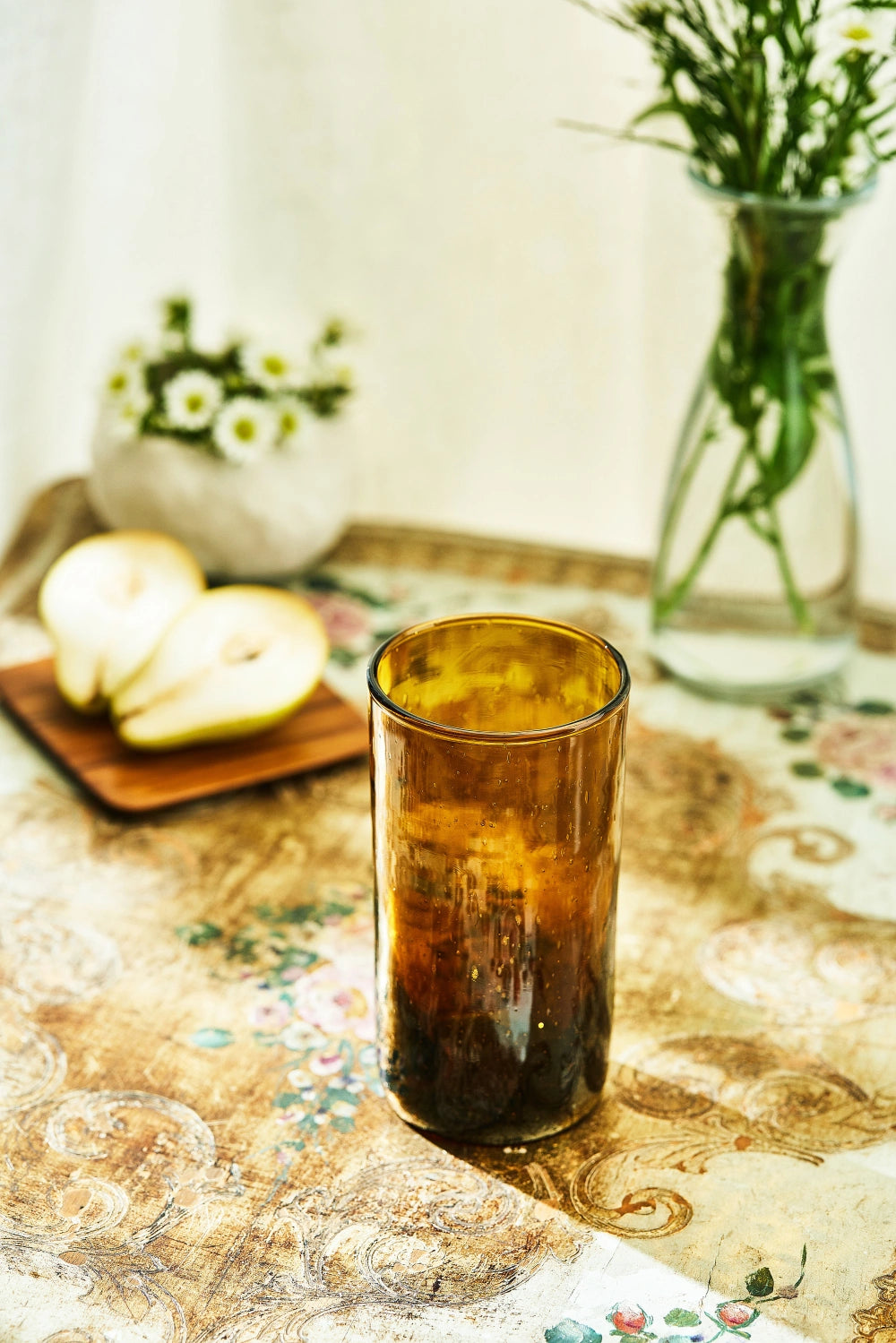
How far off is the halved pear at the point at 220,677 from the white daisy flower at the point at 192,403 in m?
0.16

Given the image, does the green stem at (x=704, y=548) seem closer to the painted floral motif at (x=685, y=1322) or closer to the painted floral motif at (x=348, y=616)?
the painted floral motif at (x=348, y=616)

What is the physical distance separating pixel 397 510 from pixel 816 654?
0.45 meters

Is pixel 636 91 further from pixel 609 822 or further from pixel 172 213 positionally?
pixel 609 822

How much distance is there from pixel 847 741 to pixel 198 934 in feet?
1.16

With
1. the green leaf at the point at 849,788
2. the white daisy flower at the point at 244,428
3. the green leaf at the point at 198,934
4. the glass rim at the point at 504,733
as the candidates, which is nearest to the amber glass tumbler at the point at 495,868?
the glass rim at the point at 504,733

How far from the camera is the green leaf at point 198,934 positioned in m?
0.59

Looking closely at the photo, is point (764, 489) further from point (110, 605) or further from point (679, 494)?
point (110, 605)

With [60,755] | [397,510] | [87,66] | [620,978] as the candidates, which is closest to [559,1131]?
[620,978]

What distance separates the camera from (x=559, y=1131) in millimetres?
490

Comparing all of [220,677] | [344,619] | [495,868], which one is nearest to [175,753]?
[220,677]

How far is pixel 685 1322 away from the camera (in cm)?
42

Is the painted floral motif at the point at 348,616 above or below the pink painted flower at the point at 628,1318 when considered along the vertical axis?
above

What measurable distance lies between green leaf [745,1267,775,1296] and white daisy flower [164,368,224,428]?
56 centimetres

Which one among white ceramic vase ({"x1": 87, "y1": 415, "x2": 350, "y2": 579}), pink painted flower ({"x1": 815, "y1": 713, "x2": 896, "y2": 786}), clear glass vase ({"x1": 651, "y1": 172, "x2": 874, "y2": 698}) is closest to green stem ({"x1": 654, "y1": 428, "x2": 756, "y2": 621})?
clear glass vase ({"x1": 651, "y1": 172, "x2": 874, "y2": 698})
